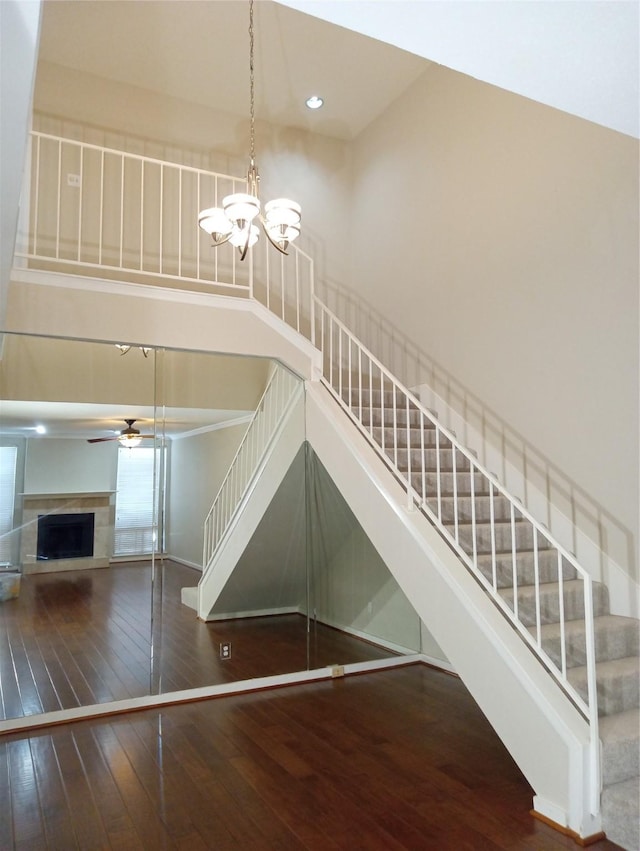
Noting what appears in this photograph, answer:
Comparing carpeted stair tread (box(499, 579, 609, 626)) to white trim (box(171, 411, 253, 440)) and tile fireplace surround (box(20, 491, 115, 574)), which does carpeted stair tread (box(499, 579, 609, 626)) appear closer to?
white trim (box(171, 411, 253, 440))

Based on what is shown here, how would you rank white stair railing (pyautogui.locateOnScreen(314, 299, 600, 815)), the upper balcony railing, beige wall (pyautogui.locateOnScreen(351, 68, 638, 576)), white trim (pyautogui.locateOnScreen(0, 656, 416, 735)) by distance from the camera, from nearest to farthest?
white stair railing (pyautogui.locateOnScreen(314, 299, 600, 815))
beige wall (pyautogui.locateOnScreen(351, 68, 638, 576))
white trim (pyautogui.locateOnScreen(0, 656, 416, 735))
the upper balcony railing

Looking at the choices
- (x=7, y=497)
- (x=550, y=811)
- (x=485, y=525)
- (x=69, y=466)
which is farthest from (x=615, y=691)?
Result: (x=7, y=497)

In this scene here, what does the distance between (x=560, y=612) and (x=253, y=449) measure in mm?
2645

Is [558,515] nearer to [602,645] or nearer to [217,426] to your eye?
[602,645]

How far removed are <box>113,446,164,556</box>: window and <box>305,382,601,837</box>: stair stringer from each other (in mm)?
1395

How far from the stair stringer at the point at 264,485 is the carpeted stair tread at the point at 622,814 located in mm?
2921

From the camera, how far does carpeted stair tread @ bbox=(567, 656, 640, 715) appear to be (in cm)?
296

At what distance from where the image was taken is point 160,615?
14.0 feet

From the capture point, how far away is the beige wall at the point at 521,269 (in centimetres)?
362

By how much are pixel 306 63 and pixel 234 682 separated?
17.5 feet

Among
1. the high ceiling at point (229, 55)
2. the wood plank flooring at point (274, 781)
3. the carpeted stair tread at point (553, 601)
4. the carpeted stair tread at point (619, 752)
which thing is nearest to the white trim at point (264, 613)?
the wood plank flooring at point (274, 781)

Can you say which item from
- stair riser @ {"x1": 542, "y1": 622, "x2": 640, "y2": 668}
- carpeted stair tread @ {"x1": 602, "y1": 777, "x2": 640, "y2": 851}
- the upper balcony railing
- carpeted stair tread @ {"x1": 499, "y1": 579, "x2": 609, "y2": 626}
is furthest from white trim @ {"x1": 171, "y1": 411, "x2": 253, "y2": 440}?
carpeted stair tread @ {"x1": 602, "y1": 777, "x2": 640, "y2": 851}

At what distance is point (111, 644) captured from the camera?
4.11m

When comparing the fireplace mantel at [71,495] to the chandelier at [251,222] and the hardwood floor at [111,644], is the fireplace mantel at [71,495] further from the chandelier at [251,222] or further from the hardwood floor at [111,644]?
the chandelier at [251,222]
